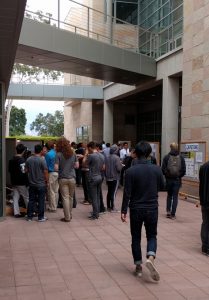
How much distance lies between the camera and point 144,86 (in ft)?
70.4

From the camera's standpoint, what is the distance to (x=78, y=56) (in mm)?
16484

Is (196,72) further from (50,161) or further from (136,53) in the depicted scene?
(50,161)

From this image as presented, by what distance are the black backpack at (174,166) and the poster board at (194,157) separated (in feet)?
9.31

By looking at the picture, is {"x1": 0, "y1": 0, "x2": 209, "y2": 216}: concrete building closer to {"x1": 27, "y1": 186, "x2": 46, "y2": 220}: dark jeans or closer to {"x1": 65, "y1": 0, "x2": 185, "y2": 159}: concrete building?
{"x1": 65, "y1": 0, "x2": 185, "y2": 159}: concrete building

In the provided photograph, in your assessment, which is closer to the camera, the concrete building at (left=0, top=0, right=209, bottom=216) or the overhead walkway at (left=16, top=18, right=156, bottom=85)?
the concrete building at (left=0, top=0, right=209, bottom=216)

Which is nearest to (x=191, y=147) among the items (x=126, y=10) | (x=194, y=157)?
(x=194, y=157)

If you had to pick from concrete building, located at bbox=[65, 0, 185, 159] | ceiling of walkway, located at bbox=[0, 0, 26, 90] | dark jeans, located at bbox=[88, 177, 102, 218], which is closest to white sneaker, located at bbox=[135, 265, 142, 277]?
ceiling of walkway, located at bbox=[0, 0, 26, 90]

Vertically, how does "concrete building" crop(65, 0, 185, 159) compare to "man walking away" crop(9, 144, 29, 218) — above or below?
above

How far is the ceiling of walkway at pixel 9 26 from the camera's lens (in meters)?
5.04

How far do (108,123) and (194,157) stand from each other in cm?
1490

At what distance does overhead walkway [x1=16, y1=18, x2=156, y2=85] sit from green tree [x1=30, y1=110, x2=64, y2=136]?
259ft

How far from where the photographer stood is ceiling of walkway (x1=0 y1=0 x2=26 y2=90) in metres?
5.04

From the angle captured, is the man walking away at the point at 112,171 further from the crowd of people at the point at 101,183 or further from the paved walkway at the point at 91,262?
the paved walkway at the point at 91,262

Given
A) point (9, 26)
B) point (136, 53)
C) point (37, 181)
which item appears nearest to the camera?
point (9, 26)
